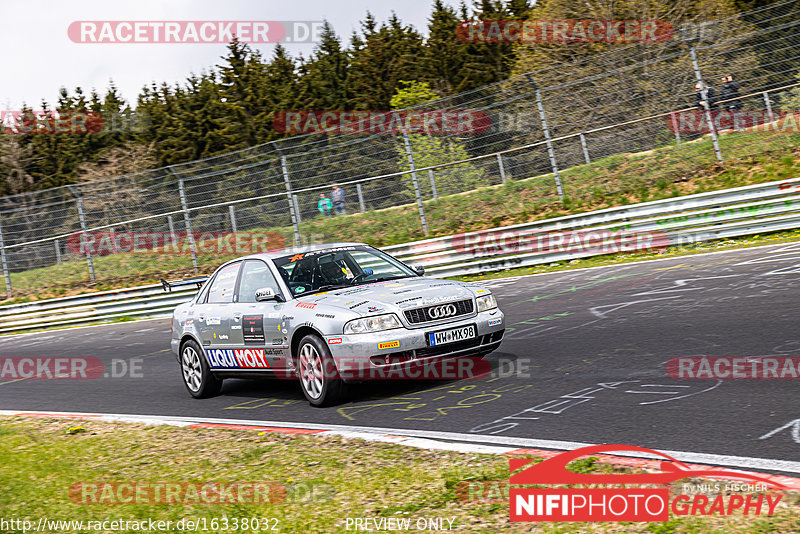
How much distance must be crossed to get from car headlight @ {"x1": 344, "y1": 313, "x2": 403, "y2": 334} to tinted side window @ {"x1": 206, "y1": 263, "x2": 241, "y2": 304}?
224 cm

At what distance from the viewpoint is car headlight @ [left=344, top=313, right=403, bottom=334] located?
721cm

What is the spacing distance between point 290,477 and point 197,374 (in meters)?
4.49

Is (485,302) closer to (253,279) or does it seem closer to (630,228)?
(253,279)

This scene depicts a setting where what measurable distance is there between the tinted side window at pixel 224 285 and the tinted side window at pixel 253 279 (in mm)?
189

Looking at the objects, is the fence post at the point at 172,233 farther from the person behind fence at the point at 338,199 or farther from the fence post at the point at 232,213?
the person behind fence at the point at 338,199

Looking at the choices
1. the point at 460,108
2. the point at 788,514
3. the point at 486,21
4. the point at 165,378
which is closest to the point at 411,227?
the point at 460,108

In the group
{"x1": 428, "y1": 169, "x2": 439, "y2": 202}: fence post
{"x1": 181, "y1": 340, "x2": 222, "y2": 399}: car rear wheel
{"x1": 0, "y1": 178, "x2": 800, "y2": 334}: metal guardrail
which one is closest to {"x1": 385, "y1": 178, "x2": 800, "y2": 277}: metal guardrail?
{"x1": 0, "y1": 178, "x2": 800, "y2": 334}: metal guardrail

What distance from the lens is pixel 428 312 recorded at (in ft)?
24.4

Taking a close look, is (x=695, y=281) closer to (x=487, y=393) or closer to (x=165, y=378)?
(x=487, y=393)

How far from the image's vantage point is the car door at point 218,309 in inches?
350

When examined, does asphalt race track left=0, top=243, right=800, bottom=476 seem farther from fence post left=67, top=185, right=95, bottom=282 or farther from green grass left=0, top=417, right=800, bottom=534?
fence post left=67, top=185, right=95, bottom=282

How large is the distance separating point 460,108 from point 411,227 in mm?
3146

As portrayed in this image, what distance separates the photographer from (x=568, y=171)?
18.0 m

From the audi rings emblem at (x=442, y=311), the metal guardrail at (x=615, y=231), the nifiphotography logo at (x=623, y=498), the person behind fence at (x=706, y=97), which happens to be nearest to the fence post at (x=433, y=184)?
the metal guardrail at (x=615, y=231)
